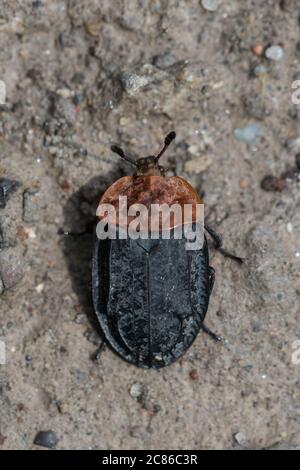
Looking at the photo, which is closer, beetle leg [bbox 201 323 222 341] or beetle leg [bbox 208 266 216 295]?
beetle leg [bbox 208 266 216 295]

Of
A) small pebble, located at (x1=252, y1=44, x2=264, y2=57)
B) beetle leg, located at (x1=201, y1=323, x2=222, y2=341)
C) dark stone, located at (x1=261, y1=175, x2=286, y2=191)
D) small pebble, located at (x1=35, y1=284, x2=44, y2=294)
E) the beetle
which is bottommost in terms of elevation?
small pebble, located at (x1=35, y1=284, x2=44, y2=294)

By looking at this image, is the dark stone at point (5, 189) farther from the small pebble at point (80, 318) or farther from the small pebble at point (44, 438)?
the small pebble at point (44, 438)

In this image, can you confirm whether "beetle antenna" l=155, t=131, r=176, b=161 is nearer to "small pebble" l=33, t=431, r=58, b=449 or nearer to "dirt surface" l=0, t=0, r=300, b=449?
"dirt surface" l=0, t=0, r=300, b=449

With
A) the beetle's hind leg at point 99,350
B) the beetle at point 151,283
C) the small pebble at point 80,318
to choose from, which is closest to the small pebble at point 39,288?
the small pebble at point 80,318

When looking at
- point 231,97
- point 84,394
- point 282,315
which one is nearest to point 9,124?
point 231,97

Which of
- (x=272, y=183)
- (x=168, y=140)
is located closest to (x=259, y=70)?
(x=272, y=183)

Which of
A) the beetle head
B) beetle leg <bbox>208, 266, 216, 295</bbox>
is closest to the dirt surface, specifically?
beetle leg <bbox>208, 266, 216, 295</bbox>

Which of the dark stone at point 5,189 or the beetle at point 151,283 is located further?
the dark stone at point 5,189
